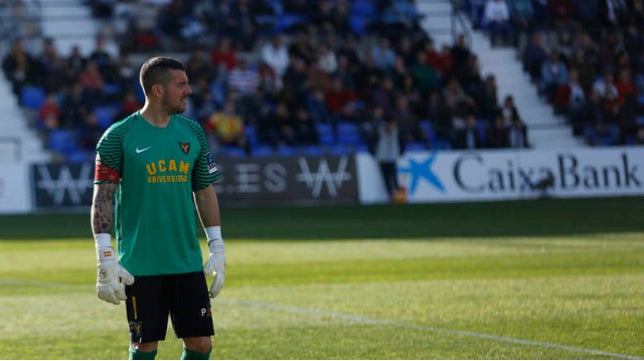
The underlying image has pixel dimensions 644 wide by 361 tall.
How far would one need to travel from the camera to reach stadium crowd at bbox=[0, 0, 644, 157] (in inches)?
1300

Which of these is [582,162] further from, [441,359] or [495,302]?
[441,359]

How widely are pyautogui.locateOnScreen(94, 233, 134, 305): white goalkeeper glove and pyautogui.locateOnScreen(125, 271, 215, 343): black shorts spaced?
0.35ft

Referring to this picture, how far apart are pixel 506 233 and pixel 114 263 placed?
49.6ft

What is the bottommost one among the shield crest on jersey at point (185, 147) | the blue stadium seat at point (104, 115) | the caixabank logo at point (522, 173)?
the caixabank logo at point (522, 173)

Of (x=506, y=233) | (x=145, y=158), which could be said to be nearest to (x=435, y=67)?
(x=506, y=233)

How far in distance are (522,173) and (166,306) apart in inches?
971

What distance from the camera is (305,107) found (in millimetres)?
33812

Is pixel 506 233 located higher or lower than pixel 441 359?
lower

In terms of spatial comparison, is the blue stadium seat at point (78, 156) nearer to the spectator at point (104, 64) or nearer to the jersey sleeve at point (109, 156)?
the spectator at point (104, 64)

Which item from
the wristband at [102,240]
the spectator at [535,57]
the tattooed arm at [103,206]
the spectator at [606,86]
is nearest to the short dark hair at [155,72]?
the tattooed arm at [103,206]

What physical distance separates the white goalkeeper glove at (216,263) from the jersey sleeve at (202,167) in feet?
0.88

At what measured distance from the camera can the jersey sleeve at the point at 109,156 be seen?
739cm

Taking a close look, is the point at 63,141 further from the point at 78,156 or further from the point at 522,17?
the point at 522,17

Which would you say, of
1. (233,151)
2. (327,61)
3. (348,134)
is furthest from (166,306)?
(327,61)
